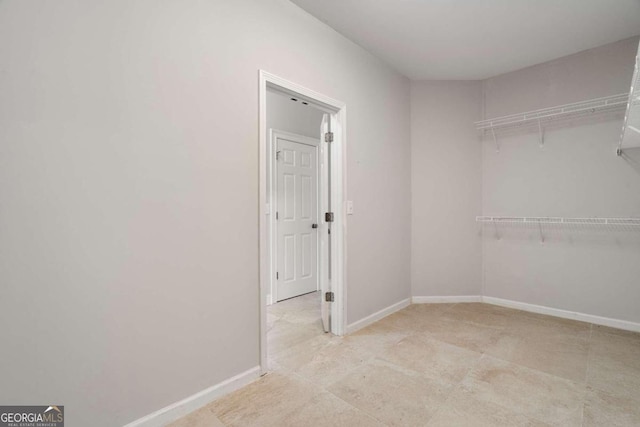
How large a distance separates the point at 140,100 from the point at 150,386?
4.81ft

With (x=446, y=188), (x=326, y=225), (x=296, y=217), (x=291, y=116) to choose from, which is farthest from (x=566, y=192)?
(x=291, y=116)

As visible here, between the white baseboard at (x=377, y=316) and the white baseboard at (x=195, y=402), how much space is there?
1.06 m

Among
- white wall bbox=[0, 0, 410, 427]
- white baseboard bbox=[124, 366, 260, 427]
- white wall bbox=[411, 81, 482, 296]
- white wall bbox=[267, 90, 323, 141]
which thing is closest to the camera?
white wall bbox=[0, 0, 410, 427]

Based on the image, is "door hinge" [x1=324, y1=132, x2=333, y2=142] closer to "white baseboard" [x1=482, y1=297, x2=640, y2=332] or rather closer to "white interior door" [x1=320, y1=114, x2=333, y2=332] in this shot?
"white interior door" [x1=320, y1=114, x2=333, y2=332]

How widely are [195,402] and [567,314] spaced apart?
3.54m

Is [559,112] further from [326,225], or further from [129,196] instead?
[129,196]

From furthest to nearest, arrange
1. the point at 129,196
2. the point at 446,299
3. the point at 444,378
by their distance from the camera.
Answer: the point at 446,299 < the point at 444,378 < the point at 129,196

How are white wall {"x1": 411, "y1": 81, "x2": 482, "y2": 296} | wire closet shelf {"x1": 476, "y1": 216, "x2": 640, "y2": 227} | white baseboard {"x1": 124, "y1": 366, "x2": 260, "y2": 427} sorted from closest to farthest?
white baseboard {"x1": 124, "y1": 366, "x2": 260, "y2": 427} < wire closet shelf {"x1": 476, "y1": 216, "x2": 640, "y2": 227} < white wall {"x1": 411, "y1": 81, "x2": 482, "y2": 296}

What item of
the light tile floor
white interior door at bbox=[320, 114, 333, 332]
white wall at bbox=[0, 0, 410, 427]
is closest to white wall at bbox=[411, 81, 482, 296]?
the light tile floor

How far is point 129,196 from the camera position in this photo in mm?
1439

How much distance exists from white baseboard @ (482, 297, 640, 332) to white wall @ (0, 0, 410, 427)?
9.71ft

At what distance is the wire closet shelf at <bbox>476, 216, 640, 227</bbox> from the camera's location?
2.67 meters

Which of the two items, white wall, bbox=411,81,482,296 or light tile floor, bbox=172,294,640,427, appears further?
white wall, bbox=411,81,482,296

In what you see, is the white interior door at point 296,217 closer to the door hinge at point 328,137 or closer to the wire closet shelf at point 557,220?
the door hinge at point 328,137
